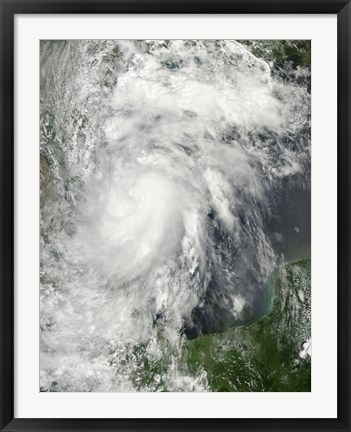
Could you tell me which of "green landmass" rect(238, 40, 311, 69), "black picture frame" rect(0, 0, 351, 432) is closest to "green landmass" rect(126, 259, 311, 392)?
"black picture frame" rect(0, 0, 351, 432)

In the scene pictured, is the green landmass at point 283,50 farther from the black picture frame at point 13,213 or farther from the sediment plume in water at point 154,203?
the black picture frame at point 13,213

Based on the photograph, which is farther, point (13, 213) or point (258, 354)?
point (258, 354)

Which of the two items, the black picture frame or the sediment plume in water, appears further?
the sediment plume in water

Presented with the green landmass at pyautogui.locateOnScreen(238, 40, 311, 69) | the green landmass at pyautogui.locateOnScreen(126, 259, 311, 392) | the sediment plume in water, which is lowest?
the green landmass at pyautogui.locateOnScreen(126, 259, 311, 392)

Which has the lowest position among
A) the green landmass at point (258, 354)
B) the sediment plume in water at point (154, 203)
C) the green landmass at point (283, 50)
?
the green landmass at point (258, 354)

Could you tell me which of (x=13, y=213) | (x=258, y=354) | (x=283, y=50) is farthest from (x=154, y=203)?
(x=283, y=50)

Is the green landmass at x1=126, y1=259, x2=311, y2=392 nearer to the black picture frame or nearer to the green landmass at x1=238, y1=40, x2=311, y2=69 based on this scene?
the black picture frame

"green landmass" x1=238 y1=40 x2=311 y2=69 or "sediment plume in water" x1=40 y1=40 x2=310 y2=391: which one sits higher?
"green landmass" x1=238 y1=40 x2=311 y2=69

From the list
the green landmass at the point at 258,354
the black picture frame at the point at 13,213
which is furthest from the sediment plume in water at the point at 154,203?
the black picture frame at the point at 13,213

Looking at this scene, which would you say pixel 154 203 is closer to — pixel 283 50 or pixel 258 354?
pixel 258 354
